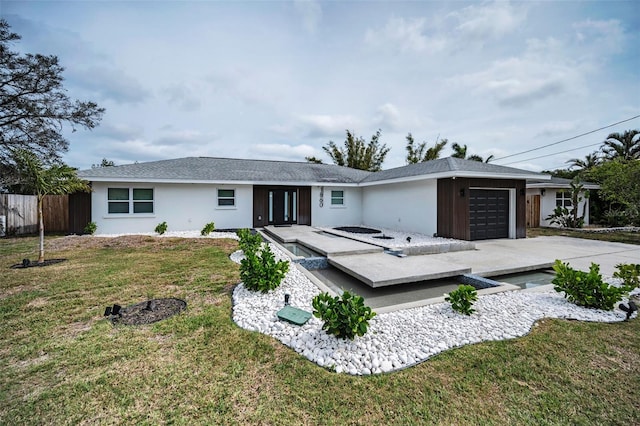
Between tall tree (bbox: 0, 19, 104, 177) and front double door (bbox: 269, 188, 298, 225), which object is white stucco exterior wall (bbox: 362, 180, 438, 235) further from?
tall tree (bbox: 0, 19, 104, 177)

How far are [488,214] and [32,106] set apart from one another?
70.9 ft

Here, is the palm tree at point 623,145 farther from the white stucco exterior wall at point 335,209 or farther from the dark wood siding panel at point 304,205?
the dark wood siding panel at point 304,205

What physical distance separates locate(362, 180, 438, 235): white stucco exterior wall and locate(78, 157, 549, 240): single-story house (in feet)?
0.14

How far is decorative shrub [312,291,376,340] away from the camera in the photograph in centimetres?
306

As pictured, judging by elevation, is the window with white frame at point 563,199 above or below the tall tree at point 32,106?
below

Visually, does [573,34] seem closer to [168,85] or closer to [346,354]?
[346,354]

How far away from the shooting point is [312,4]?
30.1 feet

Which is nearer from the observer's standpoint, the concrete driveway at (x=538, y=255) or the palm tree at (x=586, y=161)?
the concrete driveway at (x=538, y=255)

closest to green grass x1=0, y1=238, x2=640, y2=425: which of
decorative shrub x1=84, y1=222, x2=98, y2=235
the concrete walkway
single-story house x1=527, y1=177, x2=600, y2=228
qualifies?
the concrete walkway

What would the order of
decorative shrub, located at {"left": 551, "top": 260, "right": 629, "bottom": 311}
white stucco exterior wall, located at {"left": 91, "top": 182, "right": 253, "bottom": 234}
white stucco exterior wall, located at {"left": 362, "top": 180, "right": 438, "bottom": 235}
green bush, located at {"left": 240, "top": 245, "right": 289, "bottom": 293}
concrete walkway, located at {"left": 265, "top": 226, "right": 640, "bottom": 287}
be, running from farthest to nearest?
white stucco exterior wall, located at {"left": 91, "top": 182, "right": 253, "bottom": 234} → white stucco exterior wall, located at {"left": 362, "top": 180, "right": 438, "bottom": 235} → concrete walkway, located at {"left": 265, "top": 226, "right": 640, "bottom": 287} → green bush, located at {"left": 240, "top": 245, "right": 289, "bottom": 293} → decorative shrub, located at {"left": 551, "top": 260, "right": 629, "bottom": 311}

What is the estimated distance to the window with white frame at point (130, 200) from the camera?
12016 mm

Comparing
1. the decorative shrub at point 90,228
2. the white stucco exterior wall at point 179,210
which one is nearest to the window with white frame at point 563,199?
the white stucco exterior wall at point 179,210

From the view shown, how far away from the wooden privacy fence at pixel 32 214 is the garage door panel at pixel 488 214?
15.8 metres

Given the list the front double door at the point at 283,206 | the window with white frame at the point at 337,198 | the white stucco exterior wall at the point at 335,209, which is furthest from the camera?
the window with white frame at the point at 337,198
